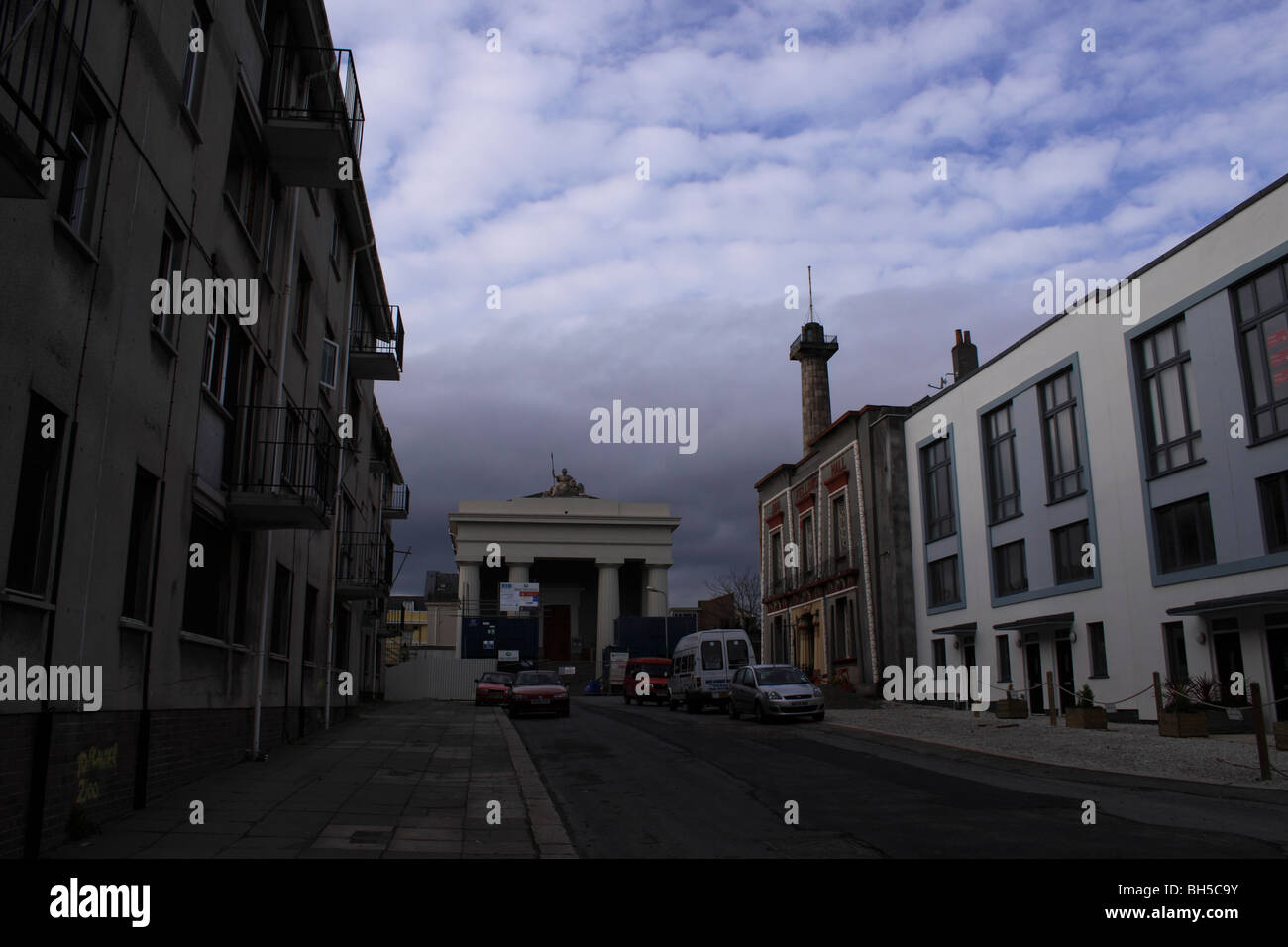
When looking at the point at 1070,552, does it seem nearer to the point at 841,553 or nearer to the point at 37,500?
the point at 841,553

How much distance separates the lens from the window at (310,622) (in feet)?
63.9

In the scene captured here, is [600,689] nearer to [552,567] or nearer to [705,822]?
[552,567]

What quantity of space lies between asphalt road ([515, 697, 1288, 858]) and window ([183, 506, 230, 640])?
4.78m

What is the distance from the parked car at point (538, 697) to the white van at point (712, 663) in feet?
13.4

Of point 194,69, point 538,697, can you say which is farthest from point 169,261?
point 538,697

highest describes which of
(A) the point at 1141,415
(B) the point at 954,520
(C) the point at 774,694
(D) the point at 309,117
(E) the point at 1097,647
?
(D) the point at 309,117

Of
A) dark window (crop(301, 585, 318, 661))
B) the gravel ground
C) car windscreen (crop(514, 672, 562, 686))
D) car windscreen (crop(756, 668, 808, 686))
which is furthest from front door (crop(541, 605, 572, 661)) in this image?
dark window (crop(301, 585, 318, 661))

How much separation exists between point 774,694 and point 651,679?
15.9 metres

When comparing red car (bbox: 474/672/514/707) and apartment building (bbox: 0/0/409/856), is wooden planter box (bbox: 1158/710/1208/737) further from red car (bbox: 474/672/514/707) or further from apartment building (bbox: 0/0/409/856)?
red car (bbox: 474/672/514/707)

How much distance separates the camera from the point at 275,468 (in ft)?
44.2

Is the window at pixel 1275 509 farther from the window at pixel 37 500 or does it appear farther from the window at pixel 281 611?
→ the window at pixel 37 500

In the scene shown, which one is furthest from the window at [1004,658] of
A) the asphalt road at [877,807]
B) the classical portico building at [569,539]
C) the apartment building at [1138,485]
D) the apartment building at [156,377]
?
the classical portico building at [569,539]

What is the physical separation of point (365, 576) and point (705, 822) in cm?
1868
